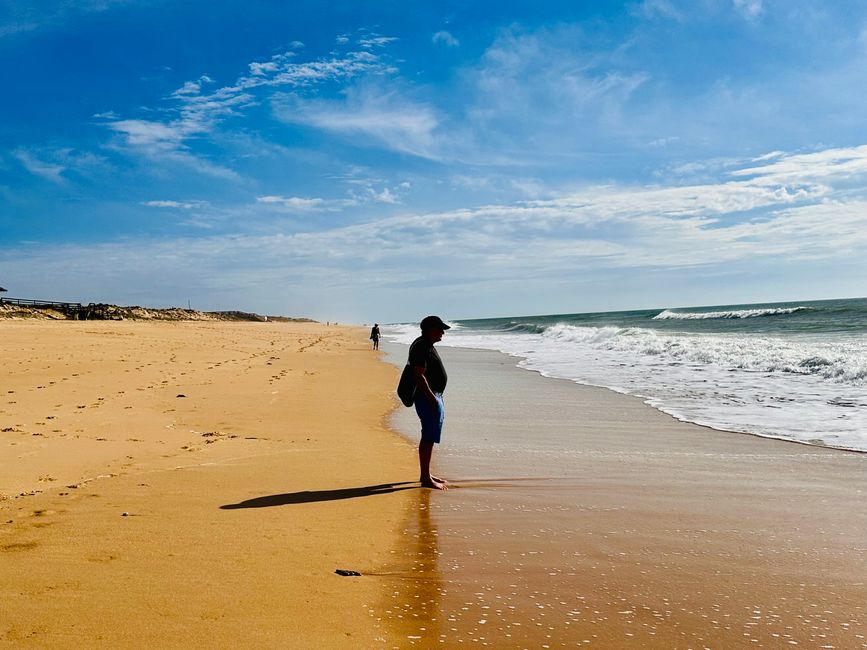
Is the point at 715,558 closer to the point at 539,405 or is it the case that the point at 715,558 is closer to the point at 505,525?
the point at 505,525

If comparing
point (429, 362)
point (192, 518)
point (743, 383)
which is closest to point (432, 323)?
point (429, 362)

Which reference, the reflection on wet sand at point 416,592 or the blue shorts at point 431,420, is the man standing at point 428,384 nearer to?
the blue shorts at point 431,420

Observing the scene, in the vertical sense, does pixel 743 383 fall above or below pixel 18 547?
above

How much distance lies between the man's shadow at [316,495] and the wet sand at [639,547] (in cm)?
55

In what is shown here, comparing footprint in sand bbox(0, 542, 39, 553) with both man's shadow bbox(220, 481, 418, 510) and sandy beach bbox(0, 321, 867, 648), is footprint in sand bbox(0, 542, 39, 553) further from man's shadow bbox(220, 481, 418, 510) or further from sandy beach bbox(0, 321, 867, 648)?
man's shadow bbox(220, 481, 418, 510)

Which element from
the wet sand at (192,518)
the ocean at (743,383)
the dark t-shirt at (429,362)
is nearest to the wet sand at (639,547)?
the wet sand at (192,518)

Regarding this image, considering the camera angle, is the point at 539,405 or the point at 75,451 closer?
the point at 75,451

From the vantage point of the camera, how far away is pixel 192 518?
490cm

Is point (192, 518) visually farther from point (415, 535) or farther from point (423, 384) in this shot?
point (423, 384)

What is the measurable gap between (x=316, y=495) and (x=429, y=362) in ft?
5.56

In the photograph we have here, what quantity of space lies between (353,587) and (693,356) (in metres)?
18.8

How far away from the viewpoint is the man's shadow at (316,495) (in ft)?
17.7

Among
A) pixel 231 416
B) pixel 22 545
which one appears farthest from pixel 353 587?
pixel 231 416

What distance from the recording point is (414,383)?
21.0 feet
